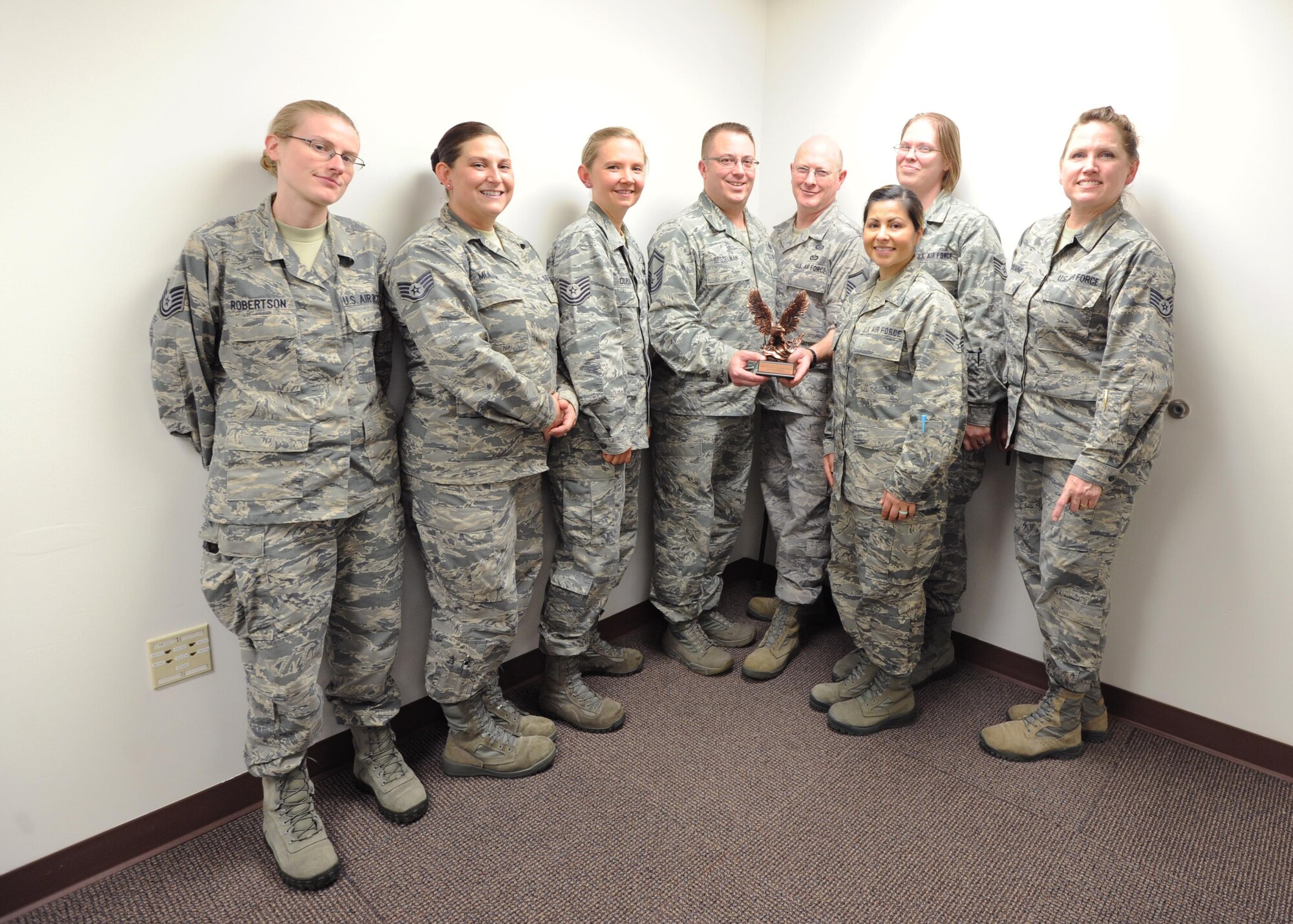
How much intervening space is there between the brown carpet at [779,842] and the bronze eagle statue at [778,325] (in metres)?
1.21

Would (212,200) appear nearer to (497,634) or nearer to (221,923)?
(497,634)

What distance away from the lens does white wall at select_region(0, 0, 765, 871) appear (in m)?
1.55

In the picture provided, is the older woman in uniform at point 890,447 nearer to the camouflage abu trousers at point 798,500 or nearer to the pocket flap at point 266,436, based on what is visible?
the camouflage abu trousers at point 798,500

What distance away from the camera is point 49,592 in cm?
165

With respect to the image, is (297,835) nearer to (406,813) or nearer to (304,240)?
(406,813)

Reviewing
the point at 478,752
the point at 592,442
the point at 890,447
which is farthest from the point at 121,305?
the point at 890,447

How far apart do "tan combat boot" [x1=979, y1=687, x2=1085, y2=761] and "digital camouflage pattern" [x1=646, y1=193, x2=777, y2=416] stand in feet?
4.33

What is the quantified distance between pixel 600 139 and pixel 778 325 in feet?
2.63

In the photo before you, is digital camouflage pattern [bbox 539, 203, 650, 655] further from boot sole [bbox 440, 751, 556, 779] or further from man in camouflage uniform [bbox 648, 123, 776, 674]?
boot sole [bbox 440, 751, 556, 779]

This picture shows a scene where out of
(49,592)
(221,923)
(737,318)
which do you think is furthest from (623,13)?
(221,923)

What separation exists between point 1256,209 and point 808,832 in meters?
2.08

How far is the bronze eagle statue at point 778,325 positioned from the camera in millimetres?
2336

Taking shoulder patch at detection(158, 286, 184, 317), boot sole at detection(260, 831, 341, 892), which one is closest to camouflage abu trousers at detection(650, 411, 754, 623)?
boot sole at detection(260, 831, 341, 892)

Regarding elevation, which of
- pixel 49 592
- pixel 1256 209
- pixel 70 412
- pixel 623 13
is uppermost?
pixel 623 13
